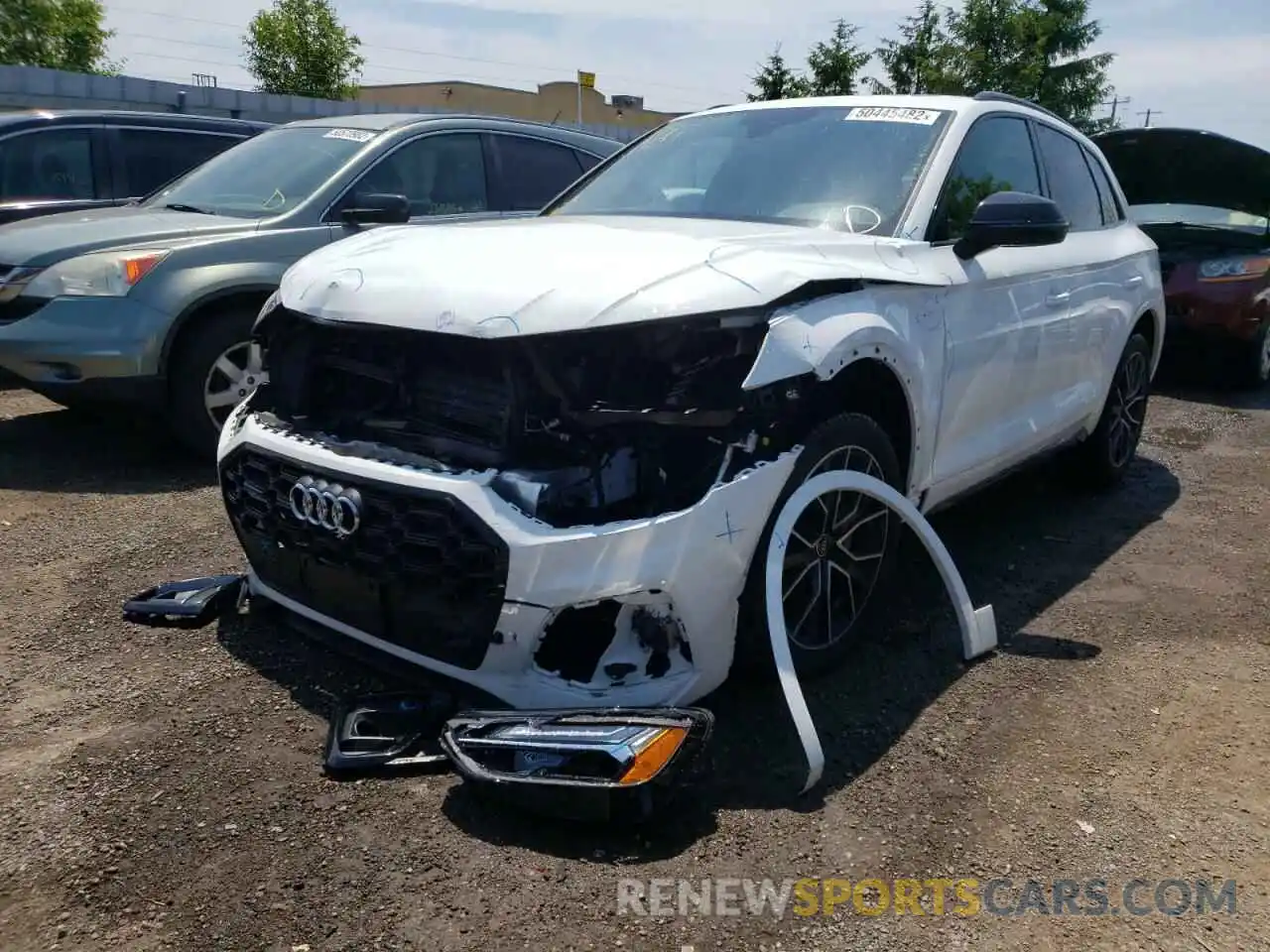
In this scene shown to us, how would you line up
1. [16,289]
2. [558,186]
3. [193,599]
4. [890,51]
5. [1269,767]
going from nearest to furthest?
[1269,767]
[193,599]
[16,289]
[558,186]
[890,51]

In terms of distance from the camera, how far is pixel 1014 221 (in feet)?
10.8

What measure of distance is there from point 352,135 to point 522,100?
49398mm

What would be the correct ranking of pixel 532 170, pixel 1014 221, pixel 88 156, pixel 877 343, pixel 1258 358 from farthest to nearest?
pixel 1258 358
pixel 88 156
pixel 532 170
pixel 1014 221
pixel 877 343

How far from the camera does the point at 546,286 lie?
8.50ft

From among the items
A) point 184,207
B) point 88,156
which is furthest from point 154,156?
point 184,207

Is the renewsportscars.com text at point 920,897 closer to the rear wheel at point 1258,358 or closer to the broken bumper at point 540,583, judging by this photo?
the broken bumper at point 540,583

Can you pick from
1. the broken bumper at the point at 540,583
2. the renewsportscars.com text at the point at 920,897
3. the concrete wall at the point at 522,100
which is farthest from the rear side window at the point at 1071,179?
the concrete wall at the point at 522,100

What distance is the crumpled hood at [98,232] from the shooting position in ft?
16.5

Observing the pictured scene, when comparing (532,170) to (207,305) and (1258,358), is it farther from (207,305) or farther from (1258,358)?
(1258,358)

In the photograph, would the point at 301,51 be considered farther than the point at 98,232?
Yes

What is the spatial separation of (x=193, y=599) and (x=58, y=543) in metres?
1.17

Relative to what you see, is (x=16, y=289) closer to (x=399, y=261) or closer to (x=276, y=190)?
(x=276, y=190)

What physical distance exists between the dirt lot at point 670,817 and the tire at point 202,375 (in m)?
1.08

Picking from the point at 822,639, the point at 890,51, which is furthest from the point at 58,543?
the point at 890,51
